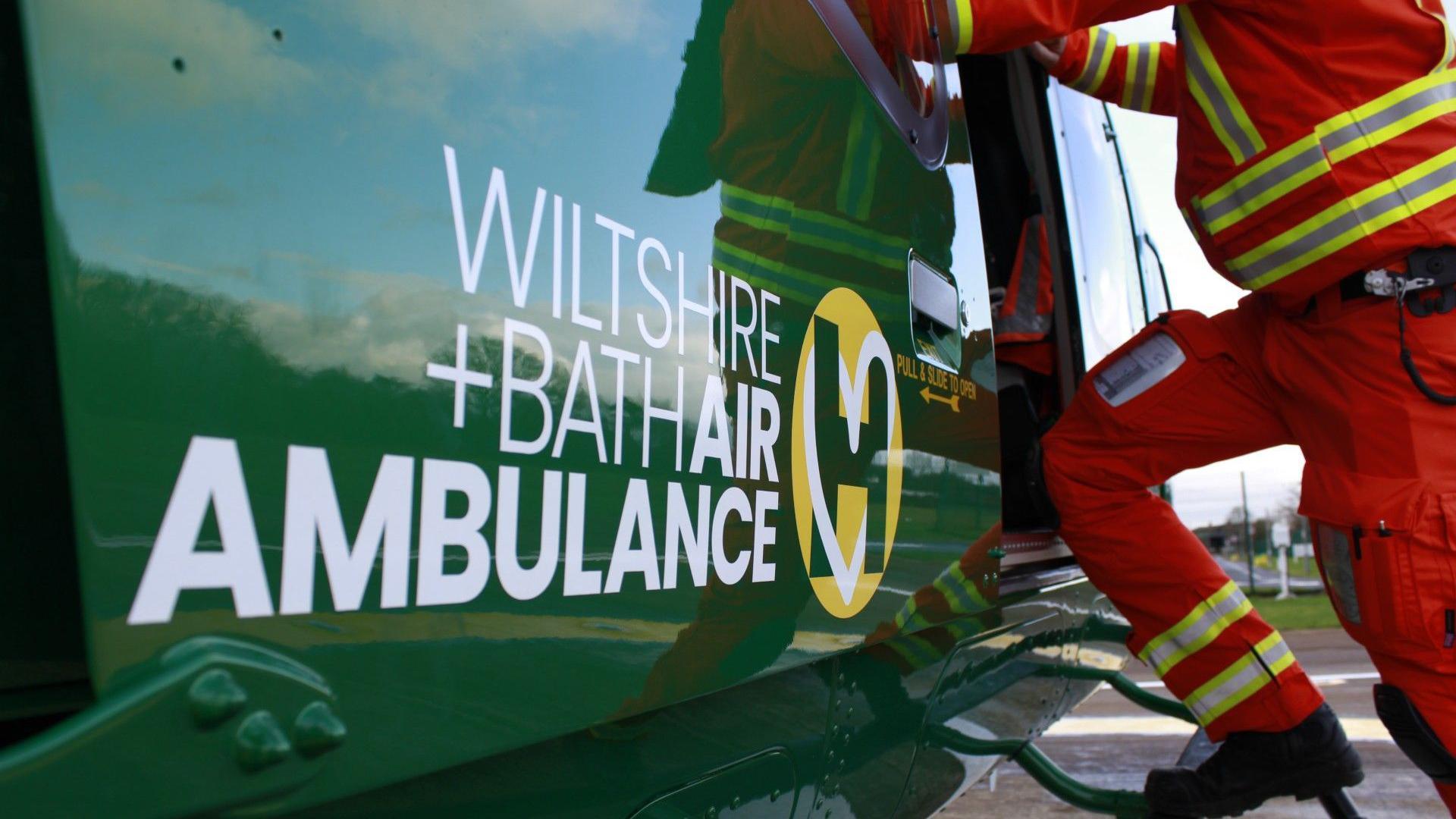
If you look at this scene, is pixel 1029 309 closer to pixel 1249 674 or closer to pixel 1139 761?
pixel 1249 674

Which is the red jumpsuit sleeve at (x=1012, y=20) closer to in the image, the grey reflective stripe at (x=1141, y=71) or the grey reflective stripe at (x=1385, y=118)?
the grey reflective stripe at (x=1385, y=118)

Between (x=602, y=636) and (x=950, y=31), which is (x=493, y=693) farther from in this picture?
(x=950, y=31)

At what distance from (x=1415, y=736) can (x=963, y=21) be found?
136 centimetres

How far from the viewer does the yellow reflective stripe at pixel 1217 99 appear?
6.26 ft

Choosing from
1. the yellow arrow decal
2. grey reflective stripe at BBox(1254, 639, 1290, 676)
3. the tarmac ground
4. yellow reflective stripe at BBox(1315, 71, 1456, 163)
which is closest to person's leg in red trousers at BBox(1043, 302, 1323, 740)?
grey reflective stripe at BBox(1254, 639, 1290, 676)

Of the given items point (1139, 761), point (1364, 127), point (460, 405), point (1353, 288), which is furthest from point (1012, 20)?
point (1139, 761)

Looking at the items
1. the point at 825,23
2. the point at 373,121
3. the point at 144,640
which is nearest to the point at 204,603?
the point at 144,640

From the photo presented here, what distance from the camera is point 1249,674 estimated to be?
216 centimetres

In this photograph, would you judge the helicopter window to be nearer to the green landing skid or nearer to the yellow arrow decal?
the yellow arrow decal

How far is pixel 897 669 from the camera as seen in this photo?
140 centimetres

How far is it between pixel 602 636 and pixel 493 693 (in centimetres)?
12

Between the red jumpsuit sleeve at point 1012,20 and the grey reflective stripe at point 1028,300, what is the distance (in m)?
1.15

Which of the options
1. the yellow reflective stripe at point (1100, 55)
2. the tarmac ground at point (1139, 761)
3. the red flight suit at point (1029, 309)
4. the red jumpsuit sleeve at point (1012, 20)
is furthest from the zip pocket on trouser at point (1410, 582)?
the tarmac ground at point (1139, 761)

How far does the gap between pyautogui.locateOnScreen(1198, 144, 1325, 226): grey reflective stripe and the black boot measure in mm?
974
